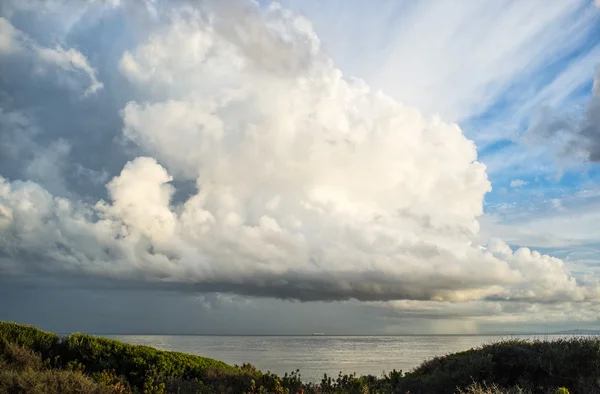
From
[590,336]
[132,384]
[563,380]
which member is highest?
[590,336]

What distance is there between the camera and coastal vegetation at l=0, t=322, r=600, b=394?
12398mm

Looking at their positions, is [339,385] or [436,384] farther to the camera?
[339,385]

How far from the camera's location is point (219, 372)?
17.9 metres

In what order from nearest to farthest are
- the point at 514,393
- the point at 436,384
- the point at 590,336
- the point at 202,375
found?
the point at 514,393
the point at 436,384
the point at 590,336
the point at 202,375

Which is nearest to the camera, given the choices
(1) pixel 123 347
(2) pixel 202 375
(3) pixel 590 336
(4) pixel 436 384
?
(4) pixel 436 384

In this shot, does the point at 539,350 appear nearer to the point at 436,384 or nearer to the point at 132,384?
the point at 436,384

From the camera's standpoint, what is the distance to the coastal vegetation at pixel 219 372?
12398 millimetres

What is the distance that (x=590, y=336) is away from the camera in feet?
54.4

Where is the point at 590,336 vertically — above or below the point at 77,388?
above

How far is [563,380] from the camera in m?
13.6

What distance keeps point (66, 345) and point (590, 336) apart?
1961cm

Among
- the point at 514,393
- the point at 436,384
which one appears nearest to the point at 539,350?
the point at 436,384

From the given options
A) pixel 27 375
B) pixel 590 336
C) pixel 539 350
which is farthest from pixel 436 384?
pixel 27 375

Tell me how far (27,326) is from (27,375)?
29.5ft
